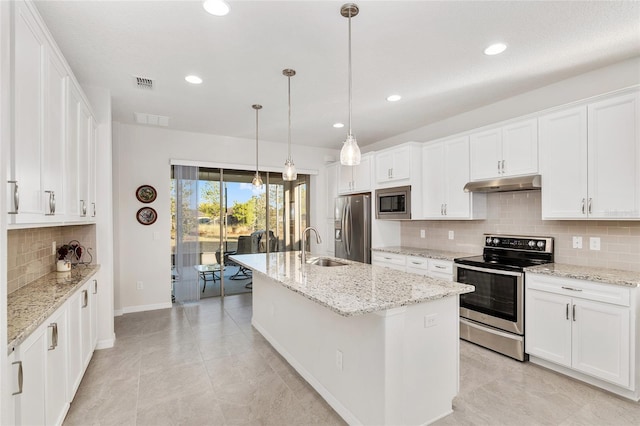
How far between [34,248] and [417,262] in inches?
149

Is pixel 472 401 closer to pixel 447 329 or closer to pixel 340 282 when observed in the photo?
pixel 447 329

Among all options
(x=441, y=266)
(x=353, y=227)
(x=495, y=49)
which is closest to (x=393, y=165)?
(x=353, y=227)

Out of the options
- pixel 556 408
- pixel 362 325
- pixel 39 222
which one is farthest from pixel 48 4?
pixel 556 408

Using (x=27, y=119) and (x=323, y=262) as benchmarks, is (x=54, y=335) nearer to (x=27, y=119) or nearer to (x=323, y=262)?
(x=27, y=119)

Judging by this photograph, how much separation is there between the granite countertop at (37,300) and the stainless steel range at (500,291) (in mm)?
3467

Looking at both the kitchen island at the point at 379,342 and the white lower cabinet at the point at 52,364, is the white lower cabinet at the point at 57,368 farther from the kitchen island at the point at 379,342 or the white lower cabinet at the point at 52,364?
the kitchen island at the point at 379,342

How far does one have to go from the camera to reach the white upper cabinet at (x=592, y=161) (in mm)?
2479

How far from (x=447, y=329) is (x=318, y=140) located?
13.1 feet

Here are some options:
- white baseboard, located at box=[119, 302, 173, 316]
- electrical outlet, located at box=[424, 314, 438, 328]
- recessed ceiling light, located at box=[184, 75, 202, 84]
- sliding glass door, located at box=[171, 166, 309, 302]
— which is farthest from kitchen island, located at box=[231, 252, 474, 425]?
white baseboard, located at box=[119, 302, 173, 316]

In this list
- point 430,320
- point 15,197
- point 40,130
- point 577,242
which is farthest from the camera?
point 577,242

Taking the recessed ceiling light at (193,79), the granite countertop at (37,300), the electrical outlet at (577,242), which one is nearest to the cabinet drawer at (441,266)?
the electrical outlet at (577,242)

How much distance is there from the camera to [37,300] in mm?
1934

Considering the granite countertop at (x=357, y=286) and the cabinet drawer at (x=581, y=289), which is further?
the cabinet drawer at (x=581, y=289)

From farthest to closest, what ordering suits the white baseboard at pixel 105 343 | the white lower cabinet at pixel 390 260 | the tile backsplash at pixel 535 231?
the white lower cabinet at pixel 390 260, the white baseboard at pixel 105 343, the tile backsplash at pixel 535 231
